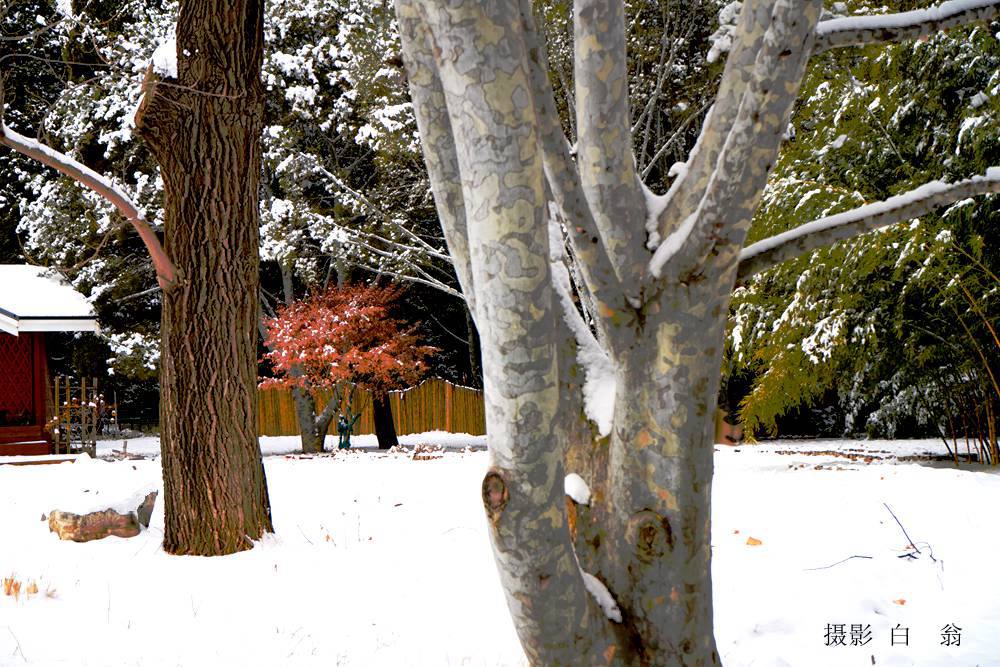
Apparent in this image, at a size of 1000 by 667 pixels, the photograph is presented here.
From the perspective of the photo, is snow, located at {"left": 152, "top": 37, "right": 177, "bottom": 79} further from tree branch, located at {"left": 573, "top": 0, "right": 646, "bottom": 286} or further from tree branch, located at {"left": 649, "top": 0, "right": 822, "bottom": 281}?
tree branch, located at {"left": 649, "top": 0, "right": 822, "bottom": 281}

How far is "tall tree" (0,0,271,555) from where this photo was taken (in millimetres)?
5312

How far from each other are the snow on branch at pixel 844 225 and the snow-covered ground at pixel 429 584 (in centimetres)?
207

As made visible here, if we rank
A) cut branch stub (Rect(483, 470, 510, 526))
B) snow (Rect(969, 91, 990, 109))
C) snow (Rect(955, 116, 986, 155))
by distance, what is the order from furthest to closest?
snow (Rect(969, 91, 990, 109)), snow (Rect(955, 116, 986, 155)), cut branch stub (Rect(483, 470, 510, 526))

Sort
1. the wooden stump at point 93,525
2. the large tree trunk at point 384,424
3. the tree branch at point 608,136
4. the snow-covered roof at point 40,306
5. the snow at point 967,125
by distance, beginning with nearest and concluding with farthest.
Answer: the tree branch at point 608,136 → the wooden stump at point 93,525 → the snow at point 967,125 → the snow-covered roof at point 40,306 → the large tree trunk at point 384,424

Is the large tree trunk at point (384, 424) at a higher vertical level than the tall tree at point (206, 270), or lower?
lower

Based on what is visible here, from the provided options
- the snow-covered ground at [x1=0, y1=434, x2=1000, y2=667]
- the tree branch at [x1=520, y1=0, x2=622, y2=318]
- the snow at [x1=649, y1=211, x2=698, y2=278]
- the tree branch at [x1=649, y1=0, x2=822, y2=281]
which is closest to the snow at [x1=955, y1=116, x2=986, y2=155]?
the snow-covered ground at [x1=0, y1=434, x2=1000, y2=667]

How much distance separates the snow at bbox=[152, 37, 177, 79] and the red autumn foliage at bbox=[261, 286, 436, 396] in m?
9.52

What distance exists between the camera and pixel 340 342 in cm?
1545

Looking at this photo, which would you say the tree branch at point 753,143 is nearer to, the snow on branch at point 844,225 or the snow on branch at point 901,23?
the snow on branch at point 844,225

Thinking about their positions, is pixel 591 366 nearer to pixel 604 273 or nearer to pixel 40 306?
pixel 604 273

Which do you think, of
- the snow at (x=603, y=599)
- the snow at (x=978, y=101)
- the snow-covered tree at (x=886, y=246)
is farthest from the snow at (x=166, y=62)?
the snow at (x=978, y=101)

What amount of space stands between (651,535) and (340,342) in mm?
13497

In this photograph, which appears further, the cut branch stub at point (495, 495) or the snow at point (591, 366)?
the snow at point (591, 366)

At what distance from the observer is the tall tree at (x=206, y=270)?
5312 millimetres
